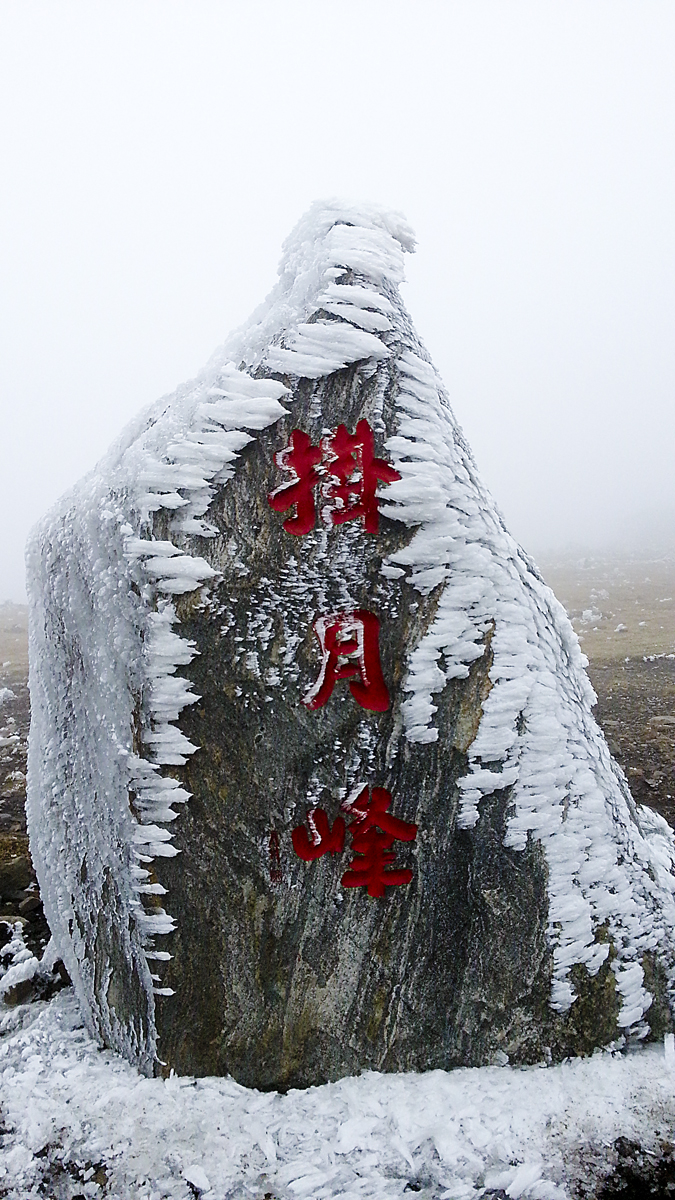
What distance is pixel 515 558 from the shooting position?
13.2ft

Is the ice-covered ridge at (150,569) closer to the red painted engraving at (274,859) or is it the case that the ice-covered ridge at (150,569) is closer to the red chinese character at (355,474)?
the red chinese character at (355,474)

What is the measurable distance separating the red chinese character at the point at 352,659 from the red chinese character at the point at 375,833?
51 cm

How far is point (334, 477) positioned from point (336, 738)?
135 cm

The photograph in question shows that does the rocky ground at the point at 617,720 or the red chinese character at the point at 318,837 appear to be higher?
the red chinese character at the point at 318,837

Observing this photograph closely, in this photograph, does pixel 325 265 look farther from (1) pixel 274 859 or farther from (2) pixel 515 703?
(1) pixel 274 859

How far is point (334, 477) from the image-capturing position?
3.58 meters

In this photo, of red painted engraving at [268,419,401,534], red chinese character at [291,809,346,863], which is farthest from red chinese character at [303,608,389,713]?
red chinese character at [291,809,346,863]

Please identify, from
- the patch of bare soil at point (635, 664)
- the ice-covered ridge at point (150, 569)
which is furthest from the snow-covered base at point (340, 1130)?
the patch of bare soil at point (635, 664)

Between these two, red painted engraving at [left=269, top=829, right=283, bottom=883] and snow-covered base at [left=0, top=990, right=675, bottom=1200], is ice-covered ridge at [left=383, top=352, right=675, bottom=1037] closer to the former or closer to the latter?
snow-covered base at [left=0, top=990, right=675, bottom=1200]

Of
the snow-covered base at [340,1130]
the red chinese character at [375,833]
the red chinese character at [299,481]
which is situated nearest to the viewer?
the snow-covered base at [340,1130]

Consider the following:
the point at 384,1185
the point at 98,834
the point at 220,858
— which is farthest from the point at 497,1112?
the point at 98,834

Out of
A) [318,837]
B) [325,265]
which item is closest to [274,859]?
[318,837]

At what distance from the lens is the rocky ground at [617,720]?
3.52 m

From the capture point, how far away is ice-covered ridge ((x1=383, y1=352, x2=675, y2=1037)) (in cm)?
368
